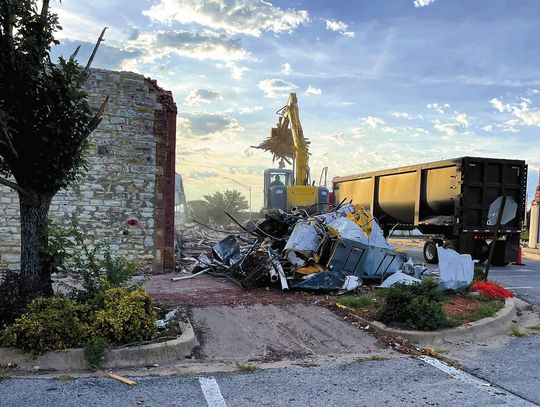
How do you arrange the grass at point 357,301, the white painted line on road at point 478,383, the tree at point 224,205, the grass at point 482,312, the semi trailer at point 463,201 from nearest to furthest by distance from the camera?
the white painted line on road at point 478,383, the grass at point 482,312, the grass at point 357,301, the semi trailer at point 463,201, the tree at point 224,205

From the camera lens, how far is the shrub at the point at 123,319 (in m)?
5.47

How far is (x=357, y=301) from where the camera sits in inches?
313

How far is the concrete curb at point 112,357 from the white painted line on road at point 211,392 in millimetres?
→ 668

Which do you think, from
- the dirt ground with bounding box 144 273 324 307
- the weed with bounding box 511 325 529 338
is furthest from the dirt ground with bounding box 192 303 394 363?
the weed with bounding box 511 325 529 338

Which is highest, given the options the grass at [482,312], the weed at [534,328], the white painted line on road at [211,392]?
the grass at [482,312]

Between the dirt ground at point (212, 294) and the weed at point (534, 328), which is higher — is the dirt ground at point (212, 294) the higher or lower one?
the higher one

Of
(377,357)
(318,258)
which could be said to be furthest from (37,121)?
(318,258)

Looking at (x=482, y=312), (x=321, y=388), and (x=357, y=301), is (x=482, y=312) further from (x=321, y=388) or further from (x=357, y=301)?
(x=321, y=388)

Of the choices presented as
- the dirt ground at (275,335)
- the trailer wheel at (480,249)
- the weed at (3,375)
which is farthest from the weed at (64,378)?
the trailer wheel at (480,249)

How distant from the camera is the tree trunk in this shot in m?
6.09

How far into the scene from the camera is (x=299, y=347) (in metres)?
6.12

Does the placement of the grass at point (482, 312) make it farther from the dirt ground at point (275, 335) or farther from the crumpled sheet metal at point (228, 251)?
the crumpled sheet metal at point (228, 251)

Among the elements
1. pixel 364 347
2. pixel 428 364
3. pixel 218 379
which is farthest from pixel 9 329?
pixel 428 364

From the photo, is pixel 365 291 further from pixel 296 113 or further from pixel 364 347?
pixel 296 113
